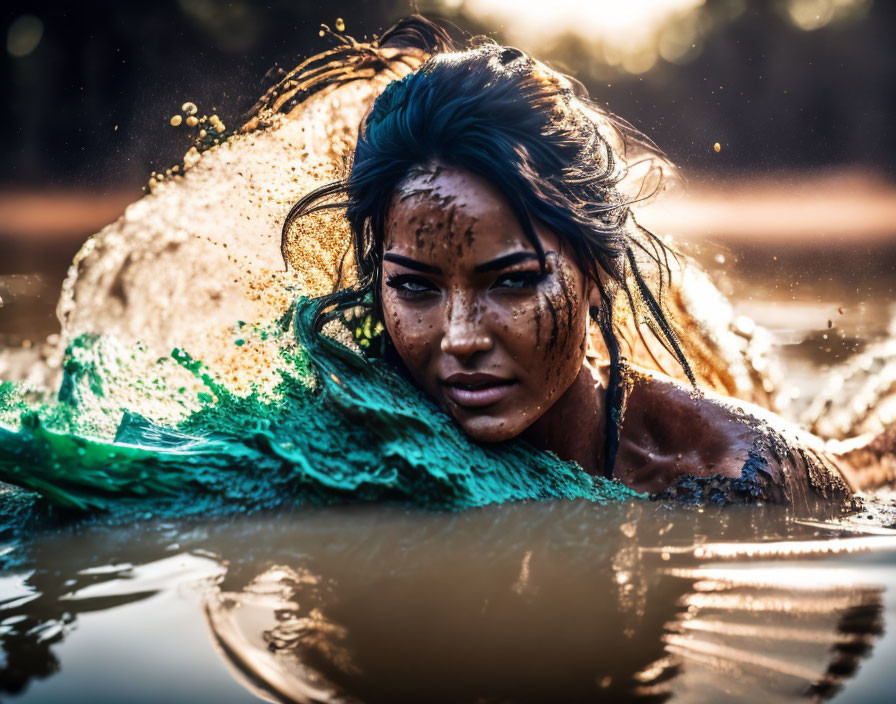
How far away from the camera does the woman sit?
104 inches

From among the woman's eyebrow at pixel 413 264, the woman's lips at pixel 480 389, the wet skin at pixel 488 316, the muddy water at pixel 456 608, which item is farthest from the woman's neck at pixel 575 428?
the woman's eyebrow at pixel 413 264

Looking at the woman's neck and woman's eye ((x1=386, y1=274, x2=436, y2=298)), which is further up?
woman's eye ((x1=386, y1=274, x2=436, y2=298))

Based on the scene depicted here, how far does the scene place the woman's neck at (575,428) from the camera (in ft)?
9.83

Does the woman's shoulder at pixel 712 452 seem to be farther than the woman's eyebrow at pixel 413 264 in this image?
Yes

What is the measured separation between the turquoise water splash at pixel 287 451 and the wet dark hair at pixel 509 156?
37 centimetres

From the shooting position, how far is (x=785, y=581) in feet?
6.32

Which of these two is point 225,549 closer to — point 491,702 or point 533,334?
point 491,702

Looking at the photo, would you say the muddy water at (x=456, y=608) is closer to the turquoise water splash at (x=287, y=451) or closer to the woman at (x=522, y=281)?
the turquoise water splash at (x=287, y=451)

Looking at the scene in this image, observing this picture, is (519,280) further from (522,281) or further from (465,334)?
(465,334)

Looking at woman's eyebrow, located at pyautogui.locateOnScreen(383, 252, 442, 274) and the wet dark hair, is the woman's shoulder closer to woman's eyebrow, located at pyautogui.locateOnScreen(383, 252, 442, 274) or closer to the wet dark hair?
the wet dark hair

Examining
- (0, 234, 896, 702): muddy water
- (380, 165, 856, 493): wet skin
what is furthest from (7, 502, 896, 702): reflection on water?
(380, 165, 856, 493): wet skin

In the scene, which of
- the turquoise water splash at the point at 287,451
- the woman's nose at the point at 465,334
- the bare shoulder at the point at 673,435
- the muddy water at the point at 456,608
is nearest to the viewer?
the muddy water at the point at 456,608

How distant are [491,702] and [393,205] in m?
1.77

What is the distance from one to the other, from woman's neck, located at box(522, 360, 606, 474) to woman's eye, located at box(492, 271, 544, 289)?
48 cm
